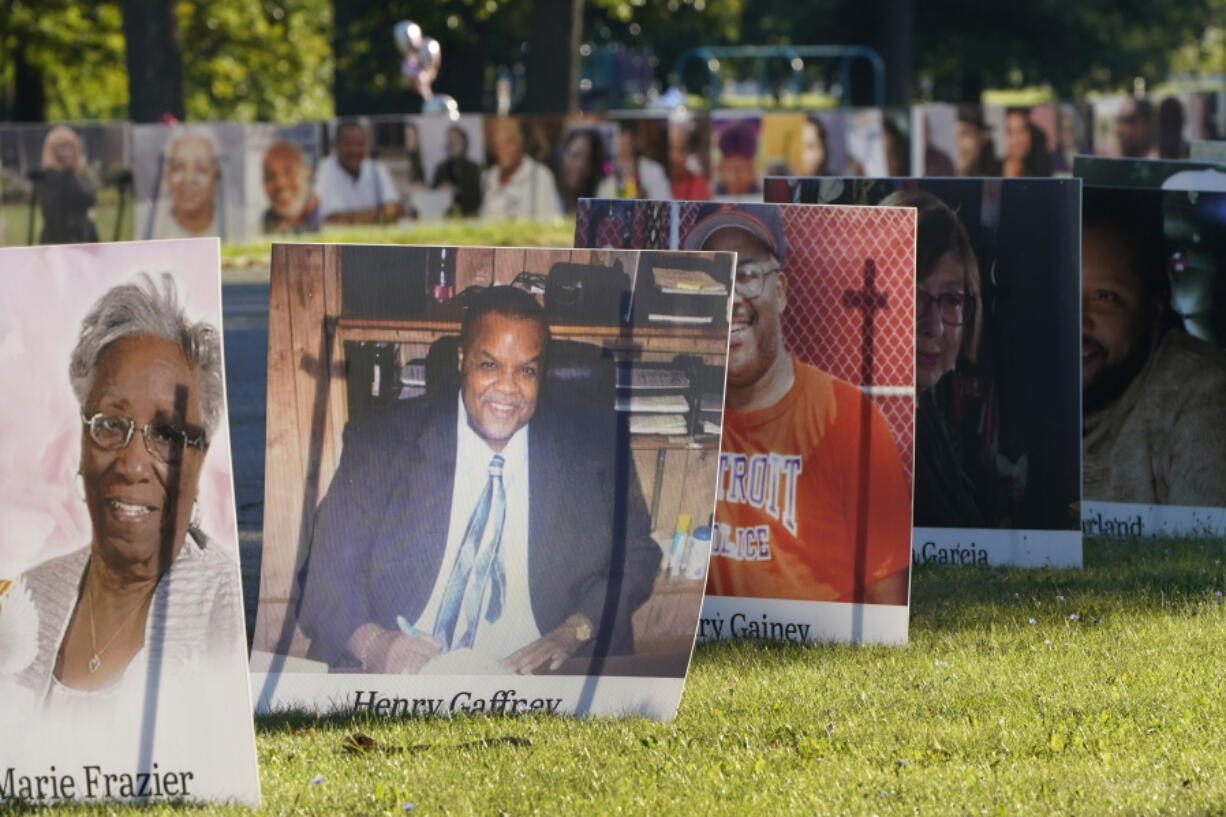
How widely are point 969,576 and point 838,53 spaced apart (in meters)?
44.9

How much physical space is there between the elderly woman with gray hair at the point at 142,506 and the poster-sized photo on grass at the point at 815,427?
240 cm

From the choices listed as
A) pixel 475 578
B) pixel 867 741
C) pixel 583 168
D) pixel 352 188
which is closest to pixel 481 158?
pixel 583 168

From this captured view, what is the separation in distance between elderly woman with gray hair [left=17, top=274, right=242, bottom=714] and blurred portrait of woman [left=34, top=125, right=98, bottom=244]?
64.8 feet

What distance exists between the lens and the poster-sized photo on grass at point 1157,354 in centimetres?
848

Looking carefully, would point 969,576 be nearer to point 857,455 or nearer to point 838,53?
point 857,455

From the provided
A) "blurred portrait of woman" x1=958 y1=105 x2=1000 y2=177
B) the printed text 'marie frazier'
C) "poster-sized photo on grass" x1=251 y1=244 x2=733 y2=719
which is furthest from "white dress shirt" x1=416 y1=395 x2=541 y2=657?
"blurred portrait of woman" x1=958 y1=105 x2=1000 y2=177

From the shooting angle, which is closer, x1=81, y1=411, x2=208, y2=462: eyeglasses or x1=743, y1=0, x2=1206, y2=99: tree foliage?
x1=81, y1=411, x2=208, y2=462: eyeglasses

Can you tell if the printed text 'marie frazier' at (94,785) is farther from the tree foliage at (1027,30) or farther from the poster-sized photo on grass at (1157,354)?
the tree foliage at (1027,30)

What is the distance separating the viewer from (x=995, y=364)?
26.2 ft

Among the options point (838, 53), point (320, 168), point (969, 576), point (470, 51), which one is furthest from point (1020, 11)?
point (969, 576)

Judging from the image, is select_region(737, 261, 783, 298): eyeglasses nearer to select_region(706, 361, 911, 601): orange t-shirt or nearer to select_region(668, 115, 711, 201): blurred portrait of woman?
select_region(706, 361, 911, 601): orange t-shirt

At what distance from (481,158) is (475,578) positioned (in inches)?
985

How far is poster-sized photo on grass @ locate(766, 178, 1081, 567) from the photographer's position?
26.0ft

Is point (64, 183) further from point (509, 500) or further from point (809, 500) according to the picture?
point (509, 500)
